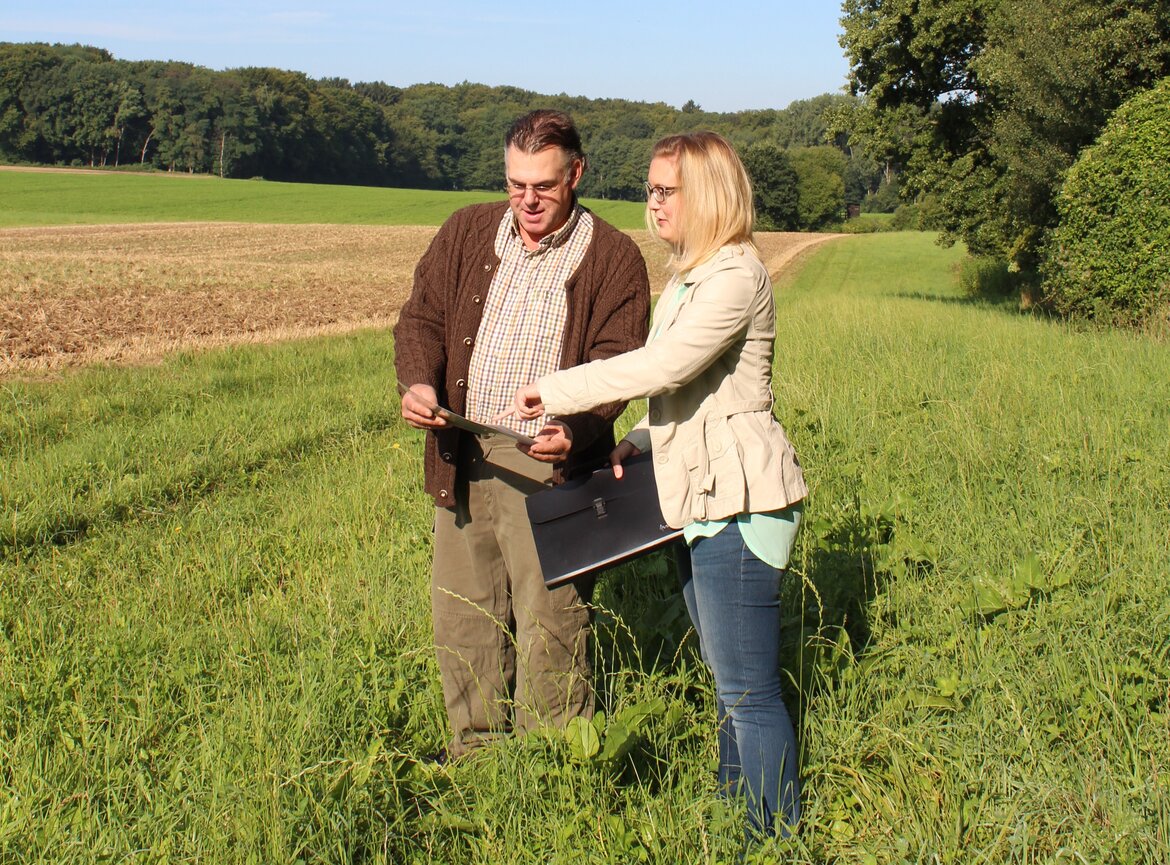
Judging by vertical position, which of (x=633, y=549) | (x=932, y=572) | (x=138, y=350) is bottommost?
(x=138, y=350)

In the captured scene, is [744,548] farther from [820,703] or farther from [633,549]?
[820,703]

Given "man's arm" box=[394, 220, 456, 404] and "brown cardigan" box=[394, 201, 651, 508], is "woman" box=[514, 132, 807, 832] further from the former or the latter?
"man's arm" box=[394, 220, 456, 404]

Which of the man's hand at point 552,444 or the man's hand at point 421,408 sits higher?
the man's hand at point 421,408

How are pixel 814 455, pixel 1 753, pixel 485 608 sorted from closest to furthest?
pixel 1 753 < pixel 485 608 < pixel 814 455

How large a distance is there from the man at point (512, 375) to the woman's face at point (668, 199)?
20.3 inches

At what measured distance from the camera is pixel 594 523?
9.37 feet

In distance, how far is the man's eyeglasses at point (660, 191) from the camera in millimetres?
2592

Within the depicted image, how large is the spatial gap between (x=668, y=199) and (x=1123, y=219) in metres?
12.9

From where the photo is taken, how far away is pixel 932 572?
13.4 ft

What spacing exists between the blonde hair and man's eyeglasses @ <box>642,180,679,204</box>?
0.03m

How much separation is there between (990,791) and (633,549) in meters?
1.12

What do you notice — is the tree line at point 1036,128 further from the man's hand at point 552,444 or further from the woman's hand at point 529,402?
the woman's hand at point 529,402

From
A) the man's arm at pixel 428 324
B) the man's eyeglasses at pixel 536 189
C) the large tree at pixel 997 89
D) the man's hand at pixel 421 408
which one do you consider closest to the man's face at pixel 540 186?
the man's eyeglasses at pixel 536 189

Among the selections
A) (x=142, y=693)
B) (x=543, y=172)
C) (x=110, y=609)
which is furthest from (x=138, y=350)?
(x=543, y=172)
